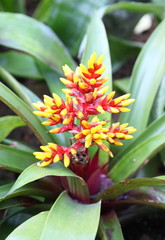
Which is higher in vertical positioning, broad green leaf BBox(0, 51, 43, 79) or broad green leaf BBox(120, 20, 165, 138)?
broad green leaf BBox(0, 51, 43, 79)

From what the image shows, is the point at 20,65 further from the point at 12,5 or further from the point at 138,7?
the point at 138,7

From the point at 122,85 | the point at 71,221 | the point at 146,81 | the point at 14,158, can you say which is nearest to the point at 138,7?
the point at 122,85

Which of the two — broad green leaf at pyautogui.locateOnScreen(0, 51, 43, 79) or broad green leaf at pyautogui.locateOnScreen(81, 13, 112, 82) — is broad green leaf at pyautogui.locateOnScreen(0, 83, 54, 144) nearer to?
broad green leaf at pyautogui.locateOnScreen(81, 13, 112, 82)

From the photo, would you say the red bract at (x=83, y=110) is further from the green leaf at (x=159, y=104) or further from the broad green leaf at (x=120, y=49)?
the broad green leaf at (x=120, y=49)

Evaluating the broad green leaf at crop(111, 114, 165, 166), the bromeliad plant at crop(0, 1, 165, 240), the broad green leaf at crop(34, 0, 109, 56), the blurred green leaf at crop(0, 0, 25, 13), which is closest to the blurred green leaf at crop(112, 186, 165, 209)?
the bromeliad plant at crop(0, 1, 165, 240)

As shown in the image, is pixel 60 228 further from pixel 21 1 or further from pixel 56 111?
pixel 21 1

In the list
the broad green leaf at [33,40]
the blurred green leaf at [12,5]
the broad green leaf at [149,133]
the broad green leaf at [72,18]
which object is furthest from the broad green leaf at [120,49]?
the broad green leaf at [149,133]

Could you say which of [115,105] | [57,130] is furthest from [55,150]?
[115,105]
